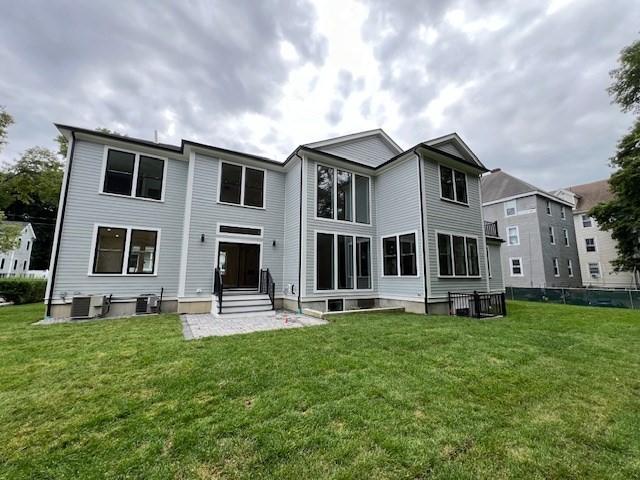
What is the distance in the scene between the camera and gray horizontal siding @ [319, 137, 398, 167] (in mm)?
11555

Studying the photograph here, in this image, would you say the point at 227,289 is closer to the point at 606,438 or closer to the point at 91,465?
the point at 91,465

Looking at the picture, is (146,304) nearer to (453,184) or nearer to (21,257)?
(453,184)

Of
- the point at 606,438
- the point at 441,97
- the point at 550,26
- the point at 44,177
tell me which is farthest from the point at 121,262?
the point at 550,26

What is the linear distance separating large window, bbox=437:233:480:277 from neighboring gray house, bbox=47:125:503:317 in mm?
62

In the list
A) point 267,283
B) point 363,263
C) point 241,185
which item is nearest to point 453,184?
point 363,263

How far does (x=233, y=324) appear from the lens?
723cm

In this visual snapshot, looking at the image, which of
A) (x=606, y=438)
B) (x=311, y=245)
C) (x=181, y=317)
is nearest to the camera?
(x=606, y=438)

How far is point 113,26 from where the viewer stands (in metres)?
8.30

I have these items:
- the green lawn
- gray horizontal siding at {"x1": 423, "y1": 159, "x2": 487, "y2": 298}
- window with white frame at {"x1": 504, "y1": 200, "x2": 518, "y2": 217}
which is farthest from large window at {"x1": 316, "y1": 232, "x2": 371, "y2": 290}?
window with white frame at {"x1": 504, "y1": 200, "x2": 518, "y2": 217}

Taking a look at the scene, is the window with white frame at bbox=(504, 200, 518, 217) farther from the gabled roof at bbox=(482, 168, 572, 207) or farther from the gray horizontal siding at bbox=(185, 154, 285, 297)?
the gray horizontal siding at bbox=(185, 154, 285, 297)

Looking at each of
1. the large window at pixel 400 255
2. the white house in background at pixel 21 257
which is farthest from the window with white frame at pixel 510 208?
the white house in background at pixel 21 257

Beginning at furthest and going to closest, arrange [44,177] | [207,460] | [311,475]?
1. [44,177]
2. [207,460]
3. [311,475]

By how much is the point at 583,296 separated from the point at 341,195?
14346mm

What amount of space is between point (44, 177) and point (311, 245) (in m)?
18.2
